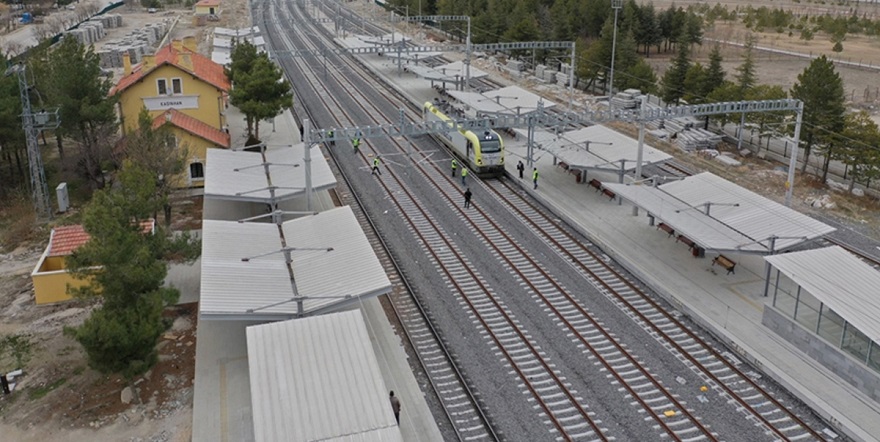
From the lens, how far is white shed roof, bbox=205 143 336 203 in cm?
3241

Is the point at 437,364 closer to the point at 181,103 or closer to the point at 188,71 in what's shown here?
the point at 188,71

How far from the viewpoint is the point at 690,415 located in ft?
67.8

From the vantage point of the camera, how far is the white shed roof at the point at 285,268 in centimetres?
2245

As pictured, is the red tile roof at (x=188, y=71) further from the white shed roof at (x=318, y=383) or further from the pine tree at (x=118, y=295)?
the white shed roof at (x=318, y=383)

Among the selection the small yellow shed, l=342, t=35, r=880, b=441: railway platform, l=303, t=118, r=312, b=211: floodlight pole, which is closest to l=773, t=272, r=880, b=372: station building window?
l=342, t=35, r=880, b=441: railway platform

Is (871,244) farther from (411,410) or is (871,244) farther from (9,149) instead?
(9,149)

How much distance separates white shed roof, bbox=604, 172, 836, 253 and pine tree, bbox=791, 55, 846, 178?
11367 millimetres

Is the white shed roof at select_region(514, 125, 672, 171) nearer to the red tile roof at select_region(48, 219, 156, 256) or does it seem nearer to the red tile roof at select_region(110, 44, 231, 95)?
the red tile roof at select_region(110, 44, 231, 95)

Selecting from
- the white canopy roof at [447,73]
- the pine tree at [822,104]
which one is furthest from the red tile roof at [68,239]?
the white canopy roof at [447,73]

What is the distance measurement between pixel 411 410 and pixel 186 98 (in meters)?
29.8

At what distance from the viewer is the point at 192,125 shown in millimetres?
42344

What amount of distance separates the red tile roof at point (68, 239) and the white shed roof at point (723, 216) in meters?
20.2

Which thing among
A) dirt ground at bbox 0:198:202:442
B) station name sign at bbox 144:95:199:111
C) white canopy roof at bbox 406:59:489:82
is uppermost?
station name sign at bbox 144:95:199:111

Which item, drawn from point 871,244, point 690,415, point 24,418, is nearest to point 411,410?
point 690,415
